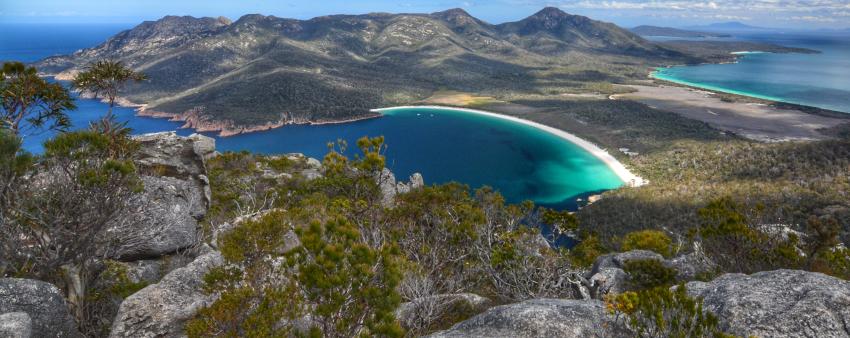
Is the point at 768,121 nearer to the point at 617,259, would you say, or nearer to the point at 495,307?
the point at 617,259

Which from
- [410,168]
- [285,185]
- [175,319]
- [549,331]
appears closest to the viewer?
[549,331]

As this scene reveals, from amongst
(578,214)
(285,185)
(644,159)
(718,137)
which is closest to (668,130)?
(718,137)

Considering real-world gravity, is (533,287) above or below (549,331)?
below

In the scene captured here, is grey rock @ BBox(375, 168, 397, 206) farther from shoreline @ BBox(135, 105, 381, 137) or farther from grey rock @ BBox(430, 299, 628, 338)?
shoreline @ BBox(135, 105, 381, 137)

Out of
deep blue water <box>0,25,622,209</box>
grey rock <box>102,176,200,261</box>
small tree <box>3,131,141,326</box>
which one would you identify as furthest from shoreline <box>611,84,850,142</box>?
small tree <box>3,131,141,326</box>

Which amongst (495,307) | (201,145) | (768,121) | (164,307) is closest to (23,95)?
(164,307)

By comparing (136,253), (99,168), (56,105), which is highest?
(56,105)

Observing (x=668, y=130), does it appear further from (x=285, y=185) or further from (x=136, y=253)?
(x=136, y=253)

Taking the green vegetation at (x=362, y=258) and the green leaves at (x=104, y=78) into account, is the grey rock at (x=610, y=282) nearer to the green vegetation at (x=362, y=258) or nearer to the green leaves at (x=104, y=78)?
the green vegetation at (x=362, y=258)
